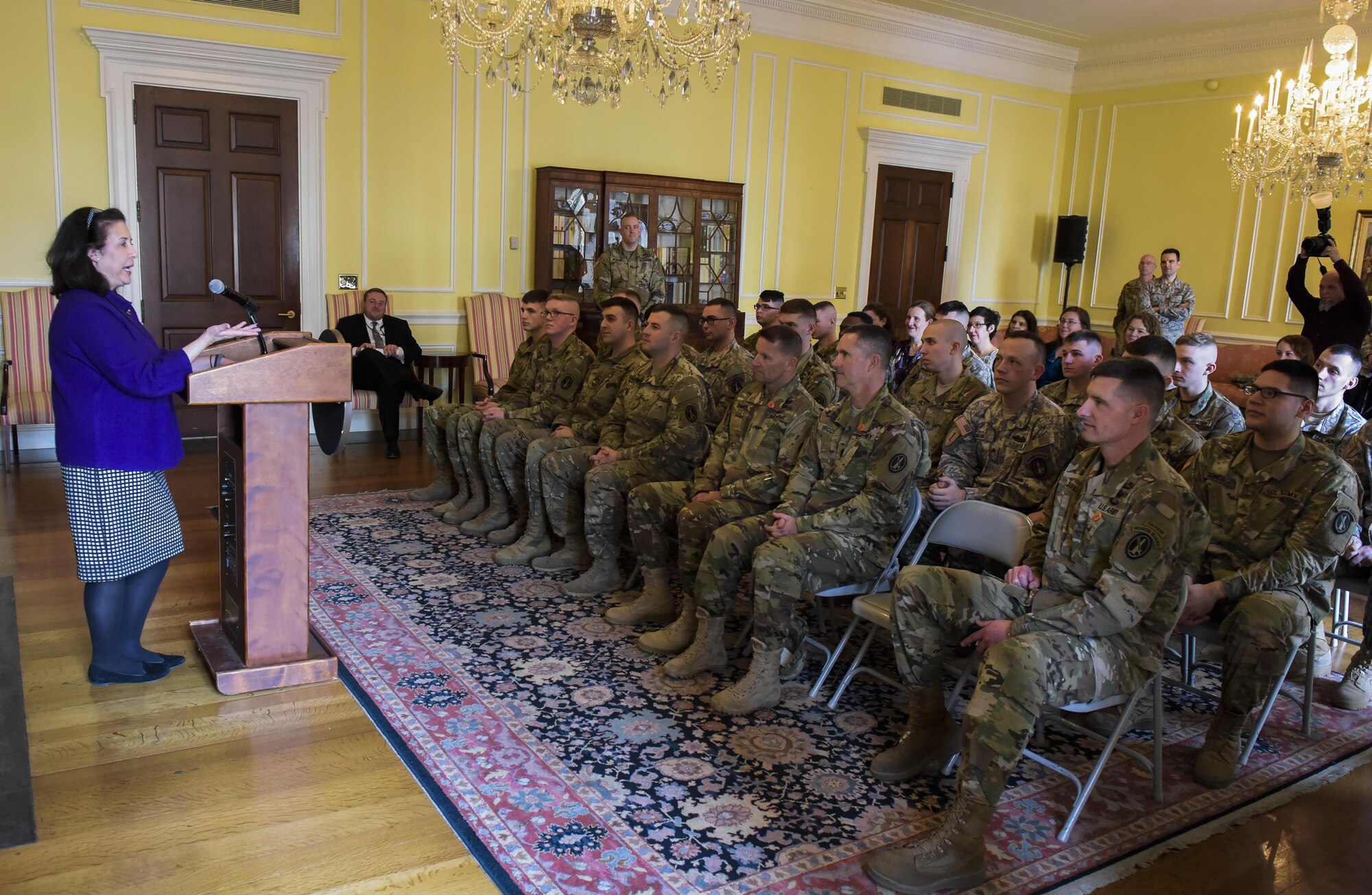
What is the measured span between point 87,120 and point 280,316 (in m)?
1.80

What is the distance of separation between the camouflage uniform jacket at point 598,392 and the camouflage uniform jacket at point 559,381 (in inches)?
2.1

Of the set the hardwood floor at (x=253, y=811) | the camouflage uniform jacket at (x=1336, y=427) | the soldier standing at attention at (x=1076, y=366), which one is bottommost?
the hardwood floor at (x=253, y=811)

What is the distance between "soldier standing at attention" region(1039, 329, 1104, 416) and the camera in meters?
4.68

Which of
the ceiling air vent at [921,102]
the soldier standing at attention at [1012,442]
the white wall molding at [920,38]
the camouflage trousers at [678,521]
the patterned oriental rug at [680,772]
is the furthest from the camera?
the ceiling air vent at [921,102]

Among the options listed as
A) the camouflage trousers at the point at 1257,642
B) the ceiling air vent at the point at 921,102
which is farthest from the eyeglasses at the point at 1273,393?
the ceiling air vent at the point at 921,102

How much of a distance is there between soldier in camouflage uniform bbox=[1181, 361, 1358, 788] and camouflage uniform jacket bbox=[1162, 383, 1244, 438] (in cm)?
80

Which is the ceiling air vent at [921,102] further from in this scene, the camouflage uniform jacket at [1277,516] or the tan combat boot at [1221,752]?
the tan combat boot at [1221,752]

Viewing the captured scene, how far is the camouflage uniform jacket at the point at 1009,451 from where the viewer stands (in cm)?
404

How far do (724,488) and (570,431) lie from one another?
145 cm

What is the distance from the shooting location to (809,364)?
5539mm

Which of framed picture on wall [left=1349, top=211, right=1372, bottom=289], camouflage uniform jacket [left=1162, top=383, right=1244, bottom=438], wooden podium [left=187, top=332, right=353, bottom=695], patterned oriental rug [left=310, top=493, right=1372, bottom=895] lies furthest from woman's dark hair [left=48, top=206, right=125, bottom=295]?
framed picture on wall [left=1349, top=211, right=1372, bottom=289]

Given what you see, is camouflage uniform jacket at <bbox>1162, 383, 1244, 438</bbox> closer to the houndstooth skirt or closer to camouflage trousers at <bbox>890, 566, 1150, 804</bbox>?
camouflage trousers at <bbox>890, 566, 1150, 804</bbox>

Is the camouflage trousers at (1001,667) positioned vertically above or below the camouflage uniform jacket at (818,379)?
below

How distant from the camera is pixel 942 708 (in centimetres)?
322
